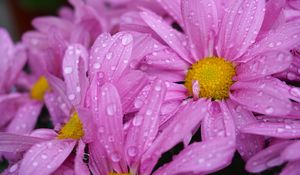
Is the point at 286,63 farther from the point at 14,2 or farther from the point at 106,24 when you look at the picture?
the point at 14,2

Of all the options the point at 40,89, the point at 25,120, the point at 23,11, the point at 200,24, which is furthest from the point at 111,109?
the point at 23,11

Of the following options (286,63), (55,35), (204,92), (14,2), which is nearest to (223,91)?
(204,92)

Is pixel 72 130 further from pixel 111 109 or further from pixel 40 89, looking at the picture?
pixel 40 89

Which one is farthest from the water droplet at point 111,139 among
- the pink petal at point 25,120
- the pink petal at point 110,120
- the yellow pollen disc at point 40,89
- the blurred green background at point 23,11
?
the blurred green background at point 23,11

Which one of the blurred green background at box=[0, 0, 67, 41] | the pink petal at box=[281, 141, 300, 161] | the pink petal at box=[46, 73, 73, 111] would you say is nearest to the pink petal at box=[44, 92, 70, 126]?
the pink petal at box=[46, 73, 73, 111]

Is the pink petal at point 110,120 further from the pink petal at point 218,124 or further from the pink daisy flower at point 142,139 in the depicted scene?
the pink petal at point 218,124

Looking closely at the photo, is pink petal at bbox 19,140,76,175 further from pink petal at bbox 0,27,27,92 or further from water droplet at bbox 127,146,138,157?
pink petal at bbox 0,27,27,92
